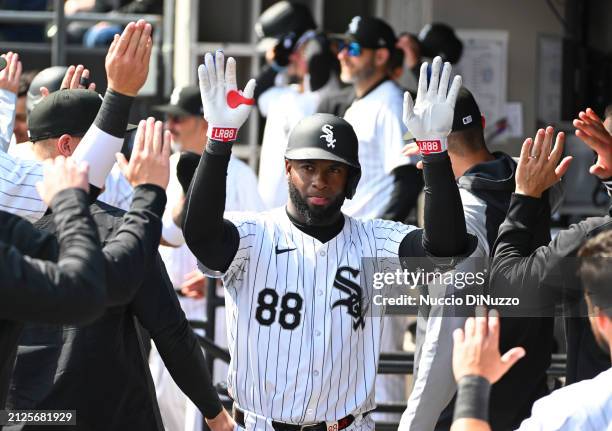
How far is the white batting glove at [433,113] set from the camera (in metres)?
3.93

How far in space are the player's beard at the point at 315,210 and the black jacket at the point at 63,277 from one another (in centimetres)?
115

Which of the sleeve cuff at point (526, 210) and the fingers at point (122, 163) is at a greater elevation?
the fingers at point (122, 163)

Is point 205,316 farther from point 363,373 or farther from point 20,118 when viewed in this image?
point 363,373

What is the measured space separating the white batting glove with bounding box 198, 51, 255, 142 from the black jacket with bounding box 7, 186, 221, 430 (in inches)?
18.7

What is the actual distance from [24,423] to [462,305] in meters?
1.69

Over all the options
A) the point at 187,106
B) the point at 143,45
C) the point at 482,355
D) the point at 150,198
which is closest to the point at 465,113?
the point at 143,45

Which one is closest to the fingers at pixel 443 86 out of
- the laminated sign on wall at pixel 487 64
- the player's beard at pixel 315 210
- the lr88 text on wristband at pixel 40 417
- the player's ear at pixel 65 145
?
the player's beard at pixel 315 210

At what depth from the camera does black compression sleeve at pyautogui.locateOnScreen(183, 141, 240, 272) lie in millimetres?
3902

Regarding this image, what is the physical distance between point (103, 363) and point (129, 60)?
99cm

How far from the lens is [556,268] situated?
3.99 m

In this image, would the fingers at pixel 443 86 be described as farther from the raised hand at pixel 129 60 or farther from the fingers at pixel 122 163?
the fingers at pixel 122 163

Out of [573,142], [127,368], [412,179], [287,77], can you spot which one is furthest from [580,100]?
[127,368]

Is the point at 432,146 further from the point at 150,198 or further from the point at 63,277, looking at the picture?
the point at 63,277

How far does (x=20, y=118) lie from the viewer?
6.57 metres
